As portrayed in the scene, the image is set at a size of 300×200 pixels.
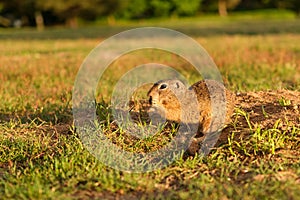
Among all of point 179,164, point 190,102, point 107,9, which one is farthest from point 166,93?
point 107,9

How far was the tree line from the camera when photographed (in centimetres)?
4241

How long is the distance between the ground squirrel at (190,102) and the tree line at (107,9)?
37.4m

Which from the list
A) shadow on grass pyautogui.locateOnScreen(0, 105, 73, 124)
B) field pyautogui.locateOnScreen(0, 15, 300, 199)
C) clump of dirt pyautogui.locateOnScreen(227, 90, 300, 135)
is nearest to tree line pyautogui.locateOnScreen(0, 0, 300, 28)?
shadow on grass pyautogui.locateOnScreen(0, 105, 73, 124)

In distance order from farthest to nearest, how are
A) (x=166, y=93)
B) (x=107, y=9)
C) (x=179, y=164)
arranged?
(x=107, y=9) → (x=166, y=93) → (x=179, y=164)

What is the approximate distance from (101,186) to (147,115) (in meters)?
1.64

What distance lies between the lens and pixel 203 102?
4.50 m

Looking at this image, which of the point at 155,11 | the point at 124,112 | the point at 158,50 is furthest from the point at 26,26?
the point at 124,112

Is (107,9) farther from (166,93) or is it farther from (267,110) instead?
(166,93)

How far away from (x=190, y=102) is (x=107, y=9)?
4209cm

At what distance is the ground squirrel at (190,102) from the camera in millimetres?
4402

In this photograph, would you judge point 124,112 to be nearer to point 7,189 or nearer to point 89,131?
point 89,131

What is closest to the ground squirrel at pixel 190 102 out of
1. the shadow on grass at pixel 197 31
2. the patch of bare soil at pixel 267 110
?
the patch of bare soil at pixel 267 110

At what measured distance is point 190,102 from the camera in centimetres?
448

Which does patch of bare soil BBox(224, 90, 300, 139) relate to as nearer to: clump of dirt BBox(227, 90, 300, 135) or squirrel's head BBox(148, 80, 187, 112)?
clump of dirt BBox(227, 90, 300, 135)
